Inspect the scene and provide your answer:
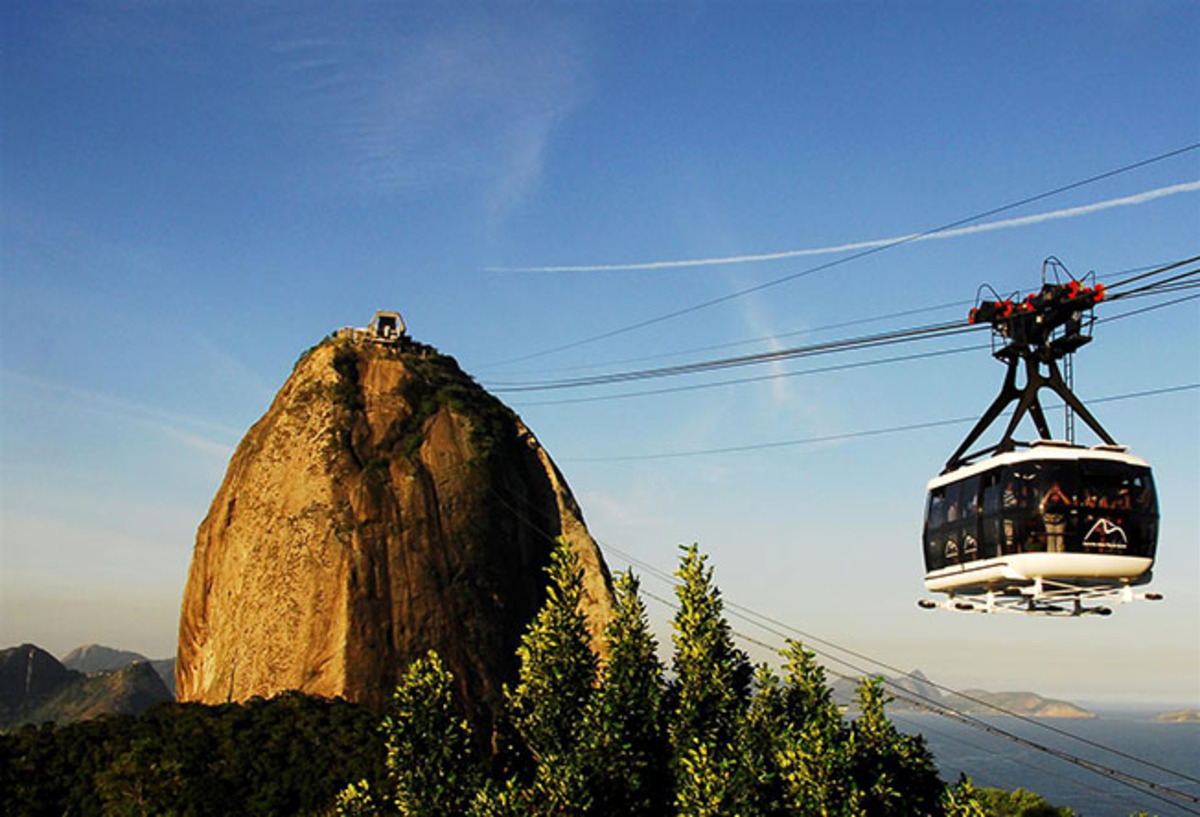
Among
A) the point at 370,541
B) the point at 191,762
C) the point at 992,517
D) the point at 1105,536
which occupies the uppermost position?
the point at 370,541

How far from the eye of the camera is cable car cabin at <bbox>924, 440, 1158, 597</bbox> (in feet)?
88.1

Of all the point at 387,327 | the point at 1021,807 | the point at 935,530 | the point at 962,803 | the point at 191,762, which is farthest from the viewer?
the point at 387,327

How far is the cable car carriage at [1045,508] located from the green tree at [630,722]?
892cm

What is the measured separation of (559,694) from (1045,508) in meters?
14.0

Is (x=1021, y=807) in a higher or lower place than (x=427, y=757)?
higher

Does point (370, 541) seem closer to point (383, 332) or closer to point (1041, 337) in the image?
point (383, 332)

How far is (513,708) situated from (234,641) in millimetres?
40402

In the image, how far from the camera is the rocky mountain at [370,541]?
63.0 metres

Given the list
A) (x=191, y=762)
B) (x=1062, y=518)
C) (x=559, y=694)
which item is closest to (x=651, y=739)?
(x=559, y=694)

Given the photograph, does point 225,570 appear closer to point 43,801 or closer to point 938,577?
point 43,801

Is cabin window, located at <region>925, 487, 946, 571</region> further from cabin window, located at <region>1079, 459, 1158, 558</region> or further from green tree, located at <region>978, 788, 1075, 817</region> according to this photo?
green tree, located at <region>978, 788, 1075, 817</region>

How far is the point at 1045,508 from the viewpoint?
88.0 ft

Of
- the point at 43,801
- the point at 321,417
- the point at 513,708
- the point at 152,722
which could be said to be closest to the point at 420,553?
the point at 321,417

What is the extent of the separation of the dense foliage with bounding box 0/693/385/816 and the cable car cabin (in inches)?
1204
